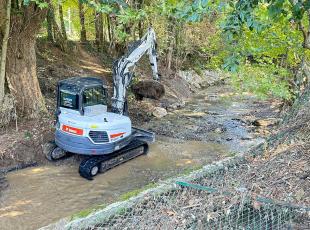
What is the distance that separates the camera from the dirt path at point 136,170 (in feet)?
20.3

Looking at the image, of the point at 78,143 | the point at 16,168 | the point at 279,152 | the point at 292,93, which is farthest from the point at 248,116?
the point at 279,152

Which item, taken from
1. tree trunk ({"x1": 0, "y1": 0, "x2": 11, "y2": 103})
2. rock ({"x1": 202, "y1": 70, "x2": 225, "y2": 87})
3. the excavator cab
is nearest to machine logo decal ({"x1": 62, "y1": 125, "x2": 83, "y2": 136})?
the excavator cab

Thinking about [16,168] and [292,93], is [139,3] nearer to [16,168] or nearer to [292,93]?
[292,93]

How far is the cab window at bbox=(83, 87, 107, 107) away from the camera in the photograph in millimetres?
7930

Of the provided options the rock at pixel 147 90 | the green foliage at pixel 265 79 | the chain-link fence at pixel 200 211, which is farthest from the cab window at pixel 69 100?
the rock at pixel 147 90

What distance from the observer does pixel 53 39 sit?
14.7 meters

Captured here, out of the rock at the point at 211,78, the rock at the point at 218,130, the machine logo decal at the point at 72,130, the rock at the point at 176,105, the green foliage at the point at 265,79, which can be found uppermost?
the green foliage at the point at 265,79

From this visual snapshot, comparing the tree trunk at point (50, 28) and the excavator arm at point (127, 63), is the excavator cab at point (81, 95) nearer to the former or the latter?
the excavator arm at point (127, 63)

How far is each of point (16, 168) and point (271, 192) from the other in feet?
20.0

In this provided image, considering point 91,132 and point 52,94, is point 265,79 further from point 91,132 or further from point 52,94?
point 52,94

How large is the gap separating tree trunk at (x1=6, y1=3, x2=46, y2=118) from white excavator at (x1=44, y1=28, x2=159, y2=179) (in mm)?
1564

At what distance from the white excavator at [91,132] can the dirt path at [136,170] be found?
0.86ft

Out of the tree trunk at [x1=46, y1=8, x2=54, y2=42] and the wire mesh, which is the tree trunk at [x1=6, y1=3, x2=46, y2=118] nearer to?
the tree trunk at [x1=46, y1=8, x2=54, y2=42]

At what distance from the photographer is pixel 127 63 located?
931 centimetres
